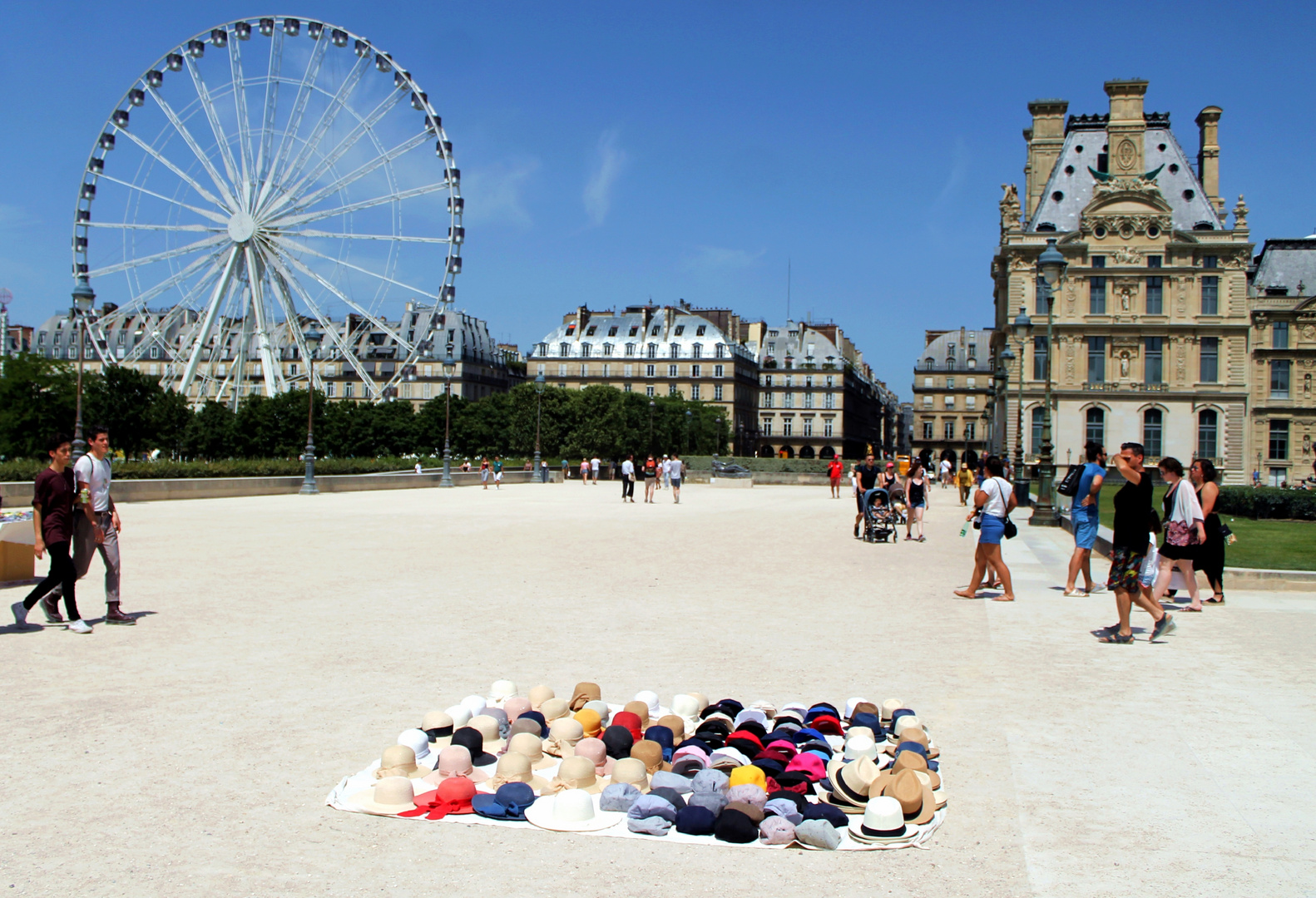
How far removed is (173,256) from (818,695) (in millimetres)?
41539

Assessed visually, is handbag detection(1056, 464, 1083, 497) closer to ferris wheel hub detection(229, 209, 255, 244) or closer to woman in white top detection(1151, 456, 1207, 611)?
woman in white top detection(1151, 456, 1207, 611)

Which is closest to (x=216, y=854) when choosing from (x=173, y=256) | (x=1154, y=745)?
(x=1154, y=745)

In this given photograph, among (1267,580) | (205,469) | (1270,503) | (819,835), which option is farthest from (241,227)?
(819,835)

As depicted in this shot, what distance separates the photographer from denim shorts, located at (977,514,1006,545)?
458 inches

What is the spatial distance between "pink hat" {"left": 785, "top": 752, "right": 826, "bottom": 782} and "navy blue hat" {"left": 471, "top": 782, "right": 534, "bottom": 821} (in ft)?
4.16

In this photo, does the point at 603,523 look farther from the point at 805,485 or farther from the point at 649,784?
the point at 805,485

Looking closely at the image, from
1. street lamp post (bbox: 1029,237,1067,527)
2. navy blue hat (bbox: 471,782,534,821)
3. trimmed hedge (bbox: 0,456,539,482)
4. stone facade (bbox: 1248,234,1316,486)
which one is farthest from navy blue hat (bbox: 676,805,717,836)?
stone facade (bbox: 1248,234,1316,486)

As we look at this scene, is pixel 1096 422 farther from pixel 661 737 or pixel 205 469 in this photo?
pixel 661 737

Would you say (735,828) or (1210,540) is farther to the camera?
(1210,540)

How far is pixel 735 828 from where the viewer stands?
179 inches

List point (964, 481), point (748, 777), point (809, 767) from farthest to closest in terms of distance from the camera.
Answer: point (964, 481), point (809, 767), point (748, 777)

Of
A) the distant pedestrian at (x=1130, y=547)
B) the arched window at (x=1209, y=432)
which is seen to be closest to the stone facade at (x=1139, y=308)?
the arched window at (x=1209, y=432)

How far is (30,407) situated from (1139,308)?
60.0 meters

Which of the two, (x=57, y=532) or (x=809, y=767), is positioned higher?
(x=57, y=532)
